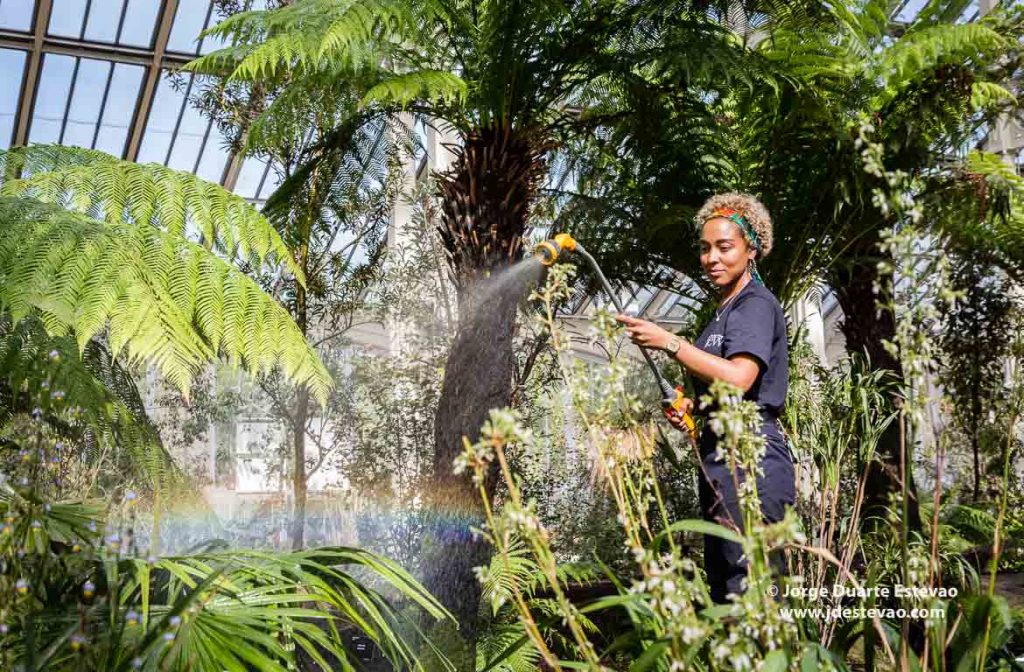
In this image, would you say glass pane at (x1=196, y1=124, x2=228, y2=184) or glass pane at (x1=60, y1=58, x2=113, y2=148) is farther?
glass pane at (x1=196, y1=124, x2=228, y2=184)

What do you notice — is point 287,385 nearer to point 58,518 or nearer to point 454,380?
point 454,380

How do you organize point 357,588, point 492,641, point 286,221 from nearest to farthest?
point 357,588
point 492,641
point 286,221

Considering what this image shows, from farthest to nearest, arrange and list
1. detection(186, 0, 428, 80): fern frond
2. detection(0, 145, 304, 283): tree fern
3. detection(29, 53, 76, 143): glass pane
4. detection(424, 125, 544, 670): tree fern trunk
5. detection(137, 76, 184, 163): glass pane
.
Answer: detection(137, 76, 184, 163): glass pane → detection(29, 53, 76, 143): glass pane → detection(424, 125, 544, 670): tree fern trunk → detection(186, 0, 428, 80): fern frond → detection(0, 145, 304, 283): tree fern

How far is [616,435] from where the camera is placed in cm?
129

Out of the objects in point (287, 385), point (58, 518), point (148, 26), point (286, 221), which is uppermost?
point (148, 26)

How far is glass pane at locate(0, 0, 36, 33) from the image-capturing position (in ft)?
31.5

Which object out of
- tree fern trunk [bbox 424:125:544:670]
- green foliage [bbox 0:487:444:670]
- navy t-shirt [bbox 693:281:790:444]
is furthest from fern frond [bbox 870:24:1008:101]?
green foliage [bbox 0:487:444:670]

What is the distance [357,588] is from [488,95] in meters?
2.58

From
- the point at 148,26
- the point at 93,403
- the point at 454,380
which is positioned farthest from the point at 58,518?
the point at 148,26

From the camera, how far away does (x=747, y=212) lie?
2137 millimetres

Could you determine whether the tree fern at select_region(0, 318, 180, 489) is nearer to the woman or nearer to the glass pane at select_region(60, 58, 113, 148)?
the woman

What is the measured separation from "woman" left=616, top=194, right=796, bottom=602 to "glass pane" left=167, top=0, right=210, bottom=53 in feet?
29.3

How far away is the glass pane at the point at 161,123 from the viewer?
10867 millimetres

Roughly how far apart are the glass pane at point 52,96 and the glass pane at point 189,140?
1.26 metres
